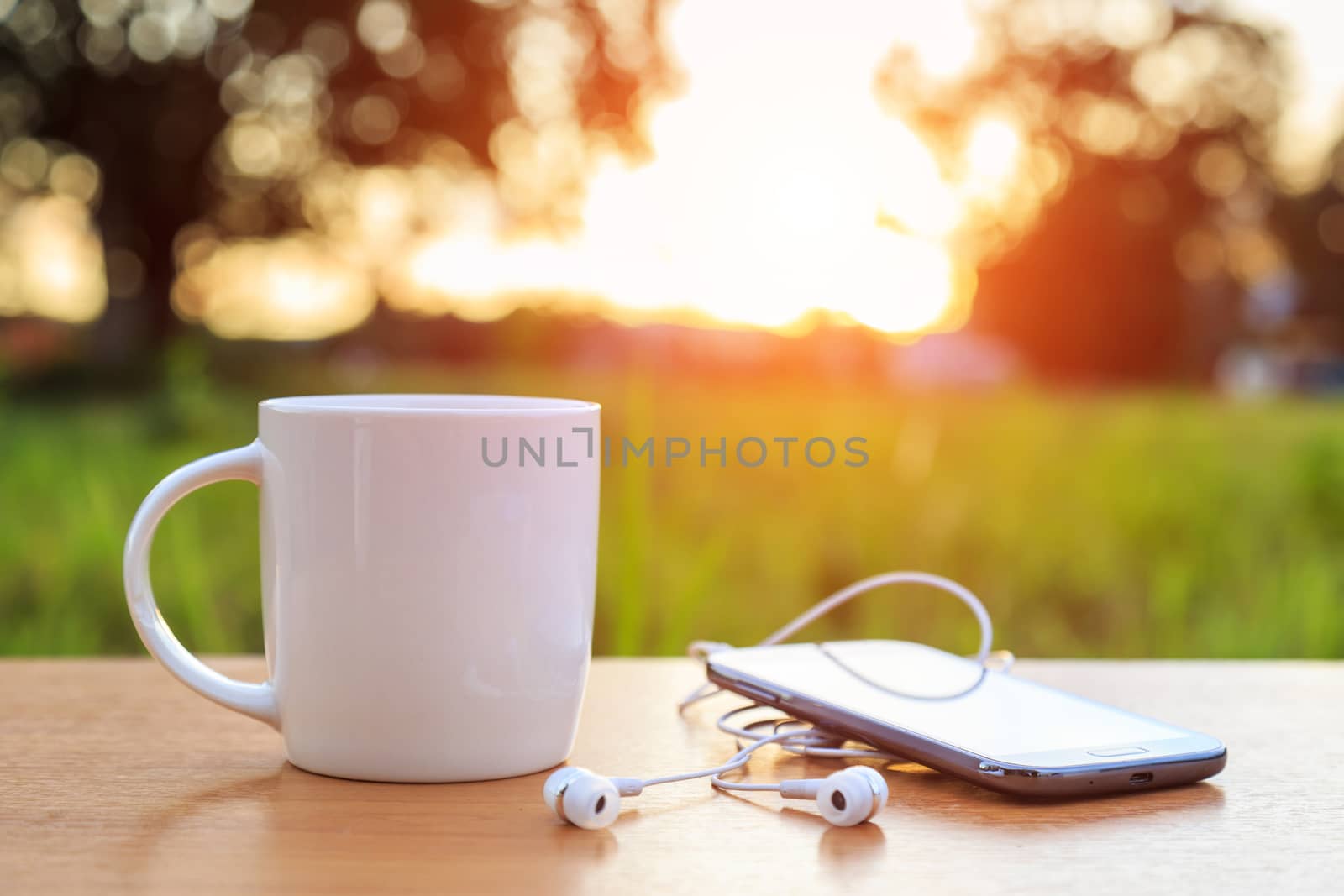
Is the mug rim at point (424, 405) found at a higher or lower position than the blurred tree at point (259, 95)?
lower

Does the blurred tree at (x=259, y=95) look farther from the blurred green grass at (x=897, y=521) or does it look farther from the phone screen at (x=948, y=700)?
the phone screen at (x=948, y=700)

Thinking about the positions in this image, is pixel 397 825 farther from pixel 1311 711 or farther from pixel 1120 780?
pixel 1311 711

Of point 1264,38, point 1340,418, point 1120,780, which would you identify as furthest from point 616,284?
point 1264,38

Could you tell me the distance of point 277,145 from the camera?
4434 mm

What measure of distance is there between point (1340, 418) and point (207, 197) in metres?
3.80

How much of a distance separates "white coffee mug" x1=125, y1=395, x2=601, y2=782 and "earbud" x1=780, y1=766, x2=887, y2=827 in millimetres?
123

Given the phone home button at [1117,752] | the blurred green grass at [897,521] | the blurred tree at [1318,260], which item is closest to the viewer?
the phone home button at [1117,752]

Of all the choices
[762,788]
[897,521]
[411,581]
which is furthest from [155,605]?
[897,521]

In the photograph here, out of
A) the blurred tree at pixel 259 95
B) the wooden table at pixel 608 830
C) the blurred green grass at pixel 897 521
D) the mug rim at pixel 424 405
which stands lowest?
the blurred green grass at pixel 897 521

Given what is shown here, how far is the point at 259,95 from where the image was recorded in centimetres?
438

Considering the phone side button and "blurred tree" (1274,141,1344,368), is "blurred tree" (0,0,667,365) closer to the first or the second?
"blurred tree" (1274,141,1344,368)

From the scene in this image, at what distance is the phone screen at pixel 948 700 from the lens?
51cm

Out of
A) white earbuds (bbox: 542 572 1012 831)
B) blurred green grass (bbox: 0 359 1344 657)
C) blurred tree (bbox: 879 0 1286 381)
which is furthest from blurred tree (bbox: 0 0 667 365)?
white earbuds (bbox: 542 572 1012 831)

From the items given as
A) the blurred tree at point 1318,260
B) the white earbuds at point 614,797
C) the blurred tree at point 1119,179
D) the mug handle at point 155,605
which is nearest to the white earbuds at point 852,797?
the white earbuds at point 614,797
